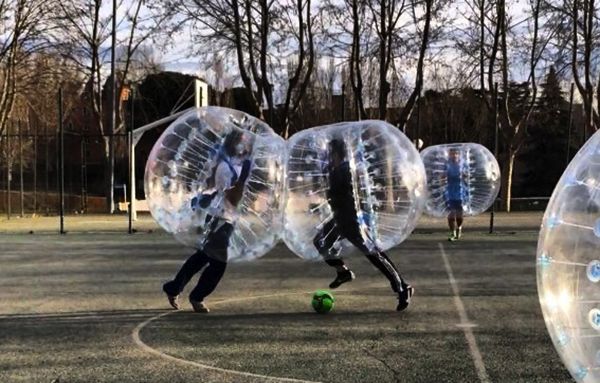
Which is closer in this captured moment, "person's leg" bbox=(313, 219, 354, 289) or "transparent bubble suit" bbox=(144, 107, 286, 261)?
"transparent bubble suit" bbox=(144, 107, 286, 261)

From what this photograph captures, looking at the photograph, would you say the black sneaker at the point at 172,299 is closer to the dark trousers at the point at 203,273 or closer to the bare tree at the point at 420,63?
the dark trousers at the point at 203,273

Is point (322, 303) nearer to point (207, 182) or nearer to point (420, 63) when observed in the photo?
point (207, 182)

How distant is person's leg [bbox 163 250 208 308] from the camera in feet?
26.5

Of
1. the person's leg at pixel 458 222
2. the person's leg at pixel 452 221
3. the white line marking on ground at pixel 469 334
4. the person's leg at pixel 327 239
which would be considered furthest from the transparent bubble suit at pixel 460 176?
the person's leg at pixel 327 239

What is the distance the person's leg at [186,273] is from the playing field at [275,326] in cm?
20

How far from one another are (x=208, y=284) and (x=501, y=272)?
17.0 feet

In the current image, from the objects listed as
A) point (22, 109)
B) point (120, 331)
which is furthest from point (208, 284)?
point (22, 109)

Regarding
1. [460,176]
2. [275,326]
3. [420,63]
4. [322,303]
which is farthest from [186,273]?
[420,63]

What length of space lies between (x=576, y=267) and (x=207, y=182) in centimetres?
445

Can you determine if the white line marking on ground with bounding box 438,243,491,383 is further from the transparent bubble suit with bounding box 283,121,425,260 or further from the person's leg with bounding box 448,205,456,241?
the person's leg with bounding box 448,205,456,241

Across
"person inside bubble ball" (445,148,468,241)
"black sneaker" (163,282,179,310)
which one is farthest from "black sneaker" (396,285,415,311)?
"person inside bubble ball" (445,148,468,241)

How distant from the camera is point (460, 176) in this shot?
49.8 ft

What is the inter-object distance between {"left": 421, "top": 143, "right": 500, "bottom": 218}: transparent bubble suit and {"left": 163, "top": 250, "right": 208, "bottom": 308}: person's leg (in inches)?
313

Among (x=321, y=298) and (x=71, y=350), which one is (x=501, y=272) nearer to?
(x=321, y=298)
